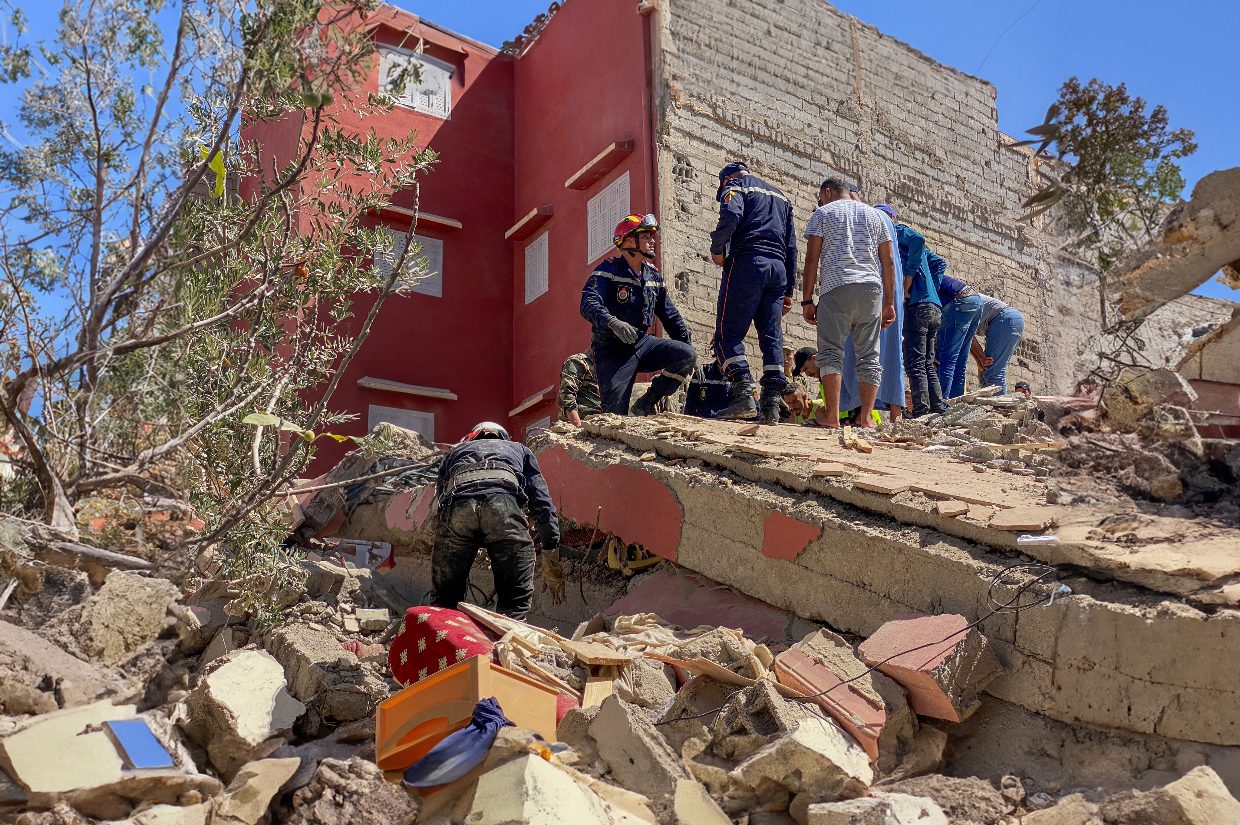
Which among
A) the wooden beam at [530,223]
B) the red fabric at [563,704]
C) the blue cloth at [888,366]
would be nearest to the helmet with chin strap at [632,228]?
the blue cloth at [888,366]

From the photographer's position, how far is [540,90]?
46.5 ft

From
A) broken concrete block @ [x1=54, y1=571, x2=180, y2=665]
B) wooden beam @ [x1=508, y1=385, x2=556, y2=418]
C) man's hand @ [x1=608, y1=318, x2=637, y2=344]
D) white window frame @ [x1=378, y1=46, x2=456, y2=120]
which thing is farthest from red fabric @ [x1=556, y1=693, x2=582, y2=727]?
white window frame @ [x1=378, y1=46, x2=456, y2=120]

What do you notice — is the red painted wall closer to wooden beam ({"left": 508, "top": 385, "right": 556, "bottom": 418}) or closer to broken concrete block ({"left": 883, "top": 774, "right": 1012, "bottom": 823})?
wooden beam ({"left": 508, "top": 385, "right": 556, "bottom": 418})

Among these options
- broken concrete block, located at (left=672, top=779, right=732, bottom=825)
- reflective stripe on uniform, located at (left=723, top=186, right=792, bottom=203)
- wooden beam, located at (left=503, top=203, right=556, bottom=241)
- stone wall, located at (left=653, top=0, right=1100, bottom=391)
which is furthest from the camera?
wooden beam, located at (left=503, top=203, right=556, bottom=241)

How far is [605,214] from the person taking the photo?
12188 mm

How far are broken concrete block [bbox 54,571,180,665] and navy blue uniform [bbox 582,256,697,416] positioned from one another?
3386mm

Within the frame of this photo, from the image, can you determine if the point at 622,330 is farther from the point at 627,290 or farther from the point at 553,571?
the point at 553,571

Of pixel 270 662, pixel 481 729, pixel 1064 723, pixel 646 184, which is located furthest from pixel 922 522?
pixel 646 184

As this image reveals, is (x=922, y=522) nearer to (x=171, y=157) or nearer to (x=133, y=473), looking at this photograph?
(x=133, y=473)

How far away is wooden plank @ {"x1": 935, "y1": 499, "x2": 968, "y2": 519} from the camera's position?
4461mm

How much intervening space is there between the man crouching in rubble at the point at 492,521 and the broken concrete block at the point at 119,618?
1370 mm

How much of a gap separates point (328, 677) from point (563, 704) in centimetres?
116

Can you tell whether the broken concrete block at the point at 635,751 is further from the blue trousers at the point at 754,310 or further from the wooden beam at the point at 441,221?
the wooden beam at the point at 441,221

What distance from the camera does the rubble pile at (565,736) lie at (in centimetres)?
343
